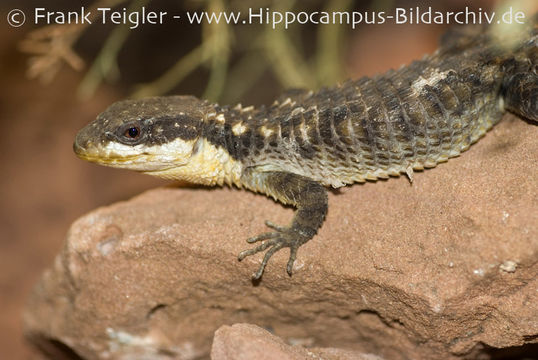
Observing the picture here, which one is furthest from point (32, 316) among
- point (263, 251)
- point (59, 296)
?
point (263, 251)

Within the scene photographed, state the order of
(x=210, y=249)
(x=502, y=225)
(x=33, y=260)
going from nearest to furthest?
(x=502, y=225) < (x=210, y=249) < (x=33, y=260)

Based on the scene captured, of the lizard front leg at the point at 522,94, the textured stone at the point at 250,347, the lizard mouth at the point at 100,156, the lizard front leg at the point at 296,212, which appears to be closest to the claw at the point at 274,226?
the lizard front leg at the point at 296,212

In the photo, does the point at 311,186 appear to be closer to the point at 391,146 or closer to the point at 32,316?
the point at 391,146

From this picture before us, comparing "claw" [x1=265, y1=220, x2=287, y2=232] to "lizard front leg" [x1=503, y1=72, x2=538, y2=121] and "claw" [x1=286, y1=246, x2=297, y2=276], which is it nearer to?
"claw" [x1=286, y1=246, x2=297, y2=276]

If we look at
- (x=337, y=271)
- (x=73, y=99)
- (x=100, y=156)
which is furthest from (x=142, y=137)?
(x=73, y=99)

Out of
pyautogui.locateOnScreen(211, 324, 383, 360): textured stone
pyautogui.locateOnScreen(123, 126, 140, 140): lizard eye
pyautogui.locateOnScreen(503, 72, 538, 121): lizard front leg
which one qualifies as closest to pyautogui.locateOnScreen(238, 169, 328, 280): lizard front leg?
pyautogui.locateOnScreen(211, 324, 383, 360): textured stone

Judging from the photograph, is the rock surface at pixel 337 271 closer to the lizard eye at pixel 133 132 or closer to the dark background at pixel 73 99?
the lizard eye at pixel 133 132
